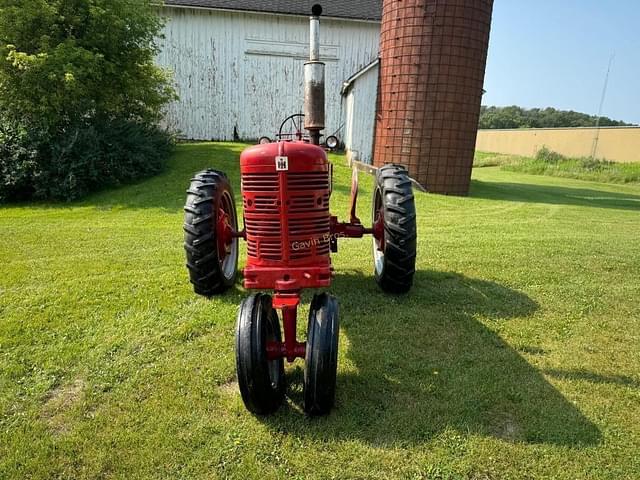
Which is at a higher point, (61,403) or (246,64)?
(246,64)

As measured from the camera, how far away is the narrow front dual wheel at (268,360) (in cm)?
237

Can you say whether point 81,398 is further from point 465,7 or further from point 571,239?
point 465,7

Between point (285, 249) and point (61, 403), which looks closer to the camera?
point (61, 403)

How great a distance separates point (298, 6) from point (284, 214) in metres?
15.1

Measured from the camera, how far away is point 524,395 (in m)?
2.77

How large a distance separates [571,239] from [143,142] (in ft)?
30.1

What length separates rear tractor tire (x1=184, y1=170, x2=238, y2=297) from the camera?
369 cm

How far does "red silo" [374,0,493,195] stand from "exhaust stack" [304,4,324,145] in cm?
758

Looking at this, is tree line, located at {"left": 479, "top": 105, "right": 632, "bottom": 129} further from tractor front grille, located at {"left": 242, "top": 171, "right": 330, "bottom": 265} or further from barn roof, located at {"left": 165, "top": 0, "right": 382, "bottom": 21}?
tractor front grille, located at {"left": 242, "top": 171, "right": 330, "bottom": 265}

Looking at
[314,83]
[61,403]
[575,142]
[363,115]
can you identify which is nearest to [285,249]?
[314,83]

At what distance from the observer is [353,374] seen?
2926 millimetres

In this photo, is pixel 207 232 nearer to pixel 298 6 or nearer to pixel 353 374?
pixel 353 374

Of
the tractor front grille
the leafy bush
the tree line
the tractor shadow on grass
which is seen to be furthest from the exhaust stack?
the tree line

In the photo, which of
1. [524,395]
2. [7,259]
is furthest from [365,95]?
[524,395]
